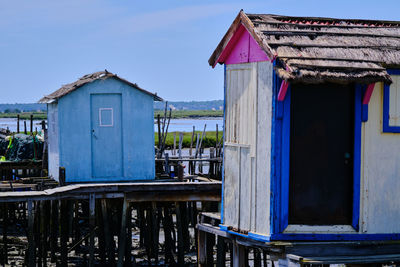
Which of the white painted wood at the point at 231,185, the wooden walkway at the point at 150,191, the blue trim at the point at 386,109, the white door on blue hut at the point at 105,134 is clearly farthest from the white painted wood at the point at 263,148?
the white door on blue hut at the point at 105,134

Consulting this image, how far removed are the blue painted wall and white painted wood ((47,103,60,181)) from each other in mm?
353

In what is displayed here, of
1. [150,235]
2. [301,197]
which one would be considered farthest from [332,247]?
[150,235]

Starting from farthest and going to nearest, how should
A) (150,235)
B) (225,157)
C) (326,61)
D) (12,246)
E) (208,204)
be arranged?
1. (12,246)
2. (150,235)
3. (208,204)
4. (225,157)
5. (326,61)

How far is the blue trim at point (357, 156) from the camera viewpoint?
9969 millimetres

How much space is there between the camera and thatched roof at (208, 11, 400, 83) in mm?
9492

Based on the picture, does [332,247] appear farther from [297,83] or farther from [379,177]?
[297,83]

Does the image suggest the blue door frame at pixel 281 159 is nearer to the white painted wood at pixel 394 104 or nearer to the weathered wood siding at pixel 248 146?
the weathered wood siding at pixel 248 146

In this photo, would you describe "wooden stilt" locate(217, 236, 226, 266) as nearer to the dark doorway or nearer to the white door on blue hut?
the dark doorway

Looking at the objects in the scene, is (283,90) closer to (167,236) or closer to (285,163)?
(285,163)

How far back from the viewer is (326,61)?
31.7 ft

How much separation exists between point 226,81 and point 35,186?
28.6ft

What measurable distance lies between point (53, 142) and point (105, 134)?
59.7 inches

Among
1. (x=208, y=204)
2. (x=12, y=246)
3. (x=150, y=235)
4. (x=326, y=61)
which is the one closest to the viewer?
(x=326, y=61)

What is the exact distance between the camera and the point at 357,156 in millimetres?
10047
